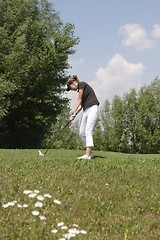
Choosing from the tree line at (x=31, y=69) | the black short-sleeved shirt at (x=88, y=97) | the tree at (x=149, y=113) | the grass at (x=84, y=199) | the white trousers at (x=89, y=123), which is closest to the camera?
the grass at (x=84, y=199)

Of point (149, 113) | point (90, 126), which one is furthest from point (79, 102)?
point (149, 113)

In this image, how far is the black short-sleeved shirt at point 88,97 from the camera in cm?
1194

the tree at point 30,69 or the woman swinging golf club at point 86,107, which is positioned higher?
the tree at point 30,69

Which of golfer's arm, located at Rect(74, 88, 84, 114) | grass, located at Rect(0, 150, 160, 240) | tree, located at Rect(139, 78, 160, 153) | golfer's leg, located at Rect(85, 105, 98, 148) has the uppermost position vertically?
tree, located at Rect(139, 78, 160, 153)

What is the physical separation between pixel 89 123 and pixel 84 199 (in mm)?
4269

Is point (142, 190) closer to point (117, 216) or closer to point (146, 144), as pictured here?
point (117, 216)

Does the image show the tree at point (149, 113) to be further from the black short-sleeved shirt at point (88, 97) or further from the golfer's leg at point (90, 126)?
the golfer's leg at point (90, 126)

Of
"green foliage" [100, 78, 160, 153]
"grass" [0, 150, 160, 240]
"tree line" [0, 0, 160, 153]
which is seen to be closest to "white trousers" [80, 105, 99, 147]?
"grass" [0, 150, 160, 240]

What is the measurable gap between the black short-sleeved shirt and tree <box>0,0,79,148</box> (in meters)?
23.5

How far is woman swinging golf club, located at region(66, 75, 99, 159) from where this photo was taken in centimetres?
1180

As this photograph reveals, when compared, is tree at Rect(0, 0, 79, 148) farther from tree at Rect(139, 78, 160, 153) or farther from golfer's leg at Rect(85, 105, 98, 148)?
tree at Rect(139, 78, 160, 153)

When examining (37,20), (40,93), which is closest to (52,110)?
(40,93)

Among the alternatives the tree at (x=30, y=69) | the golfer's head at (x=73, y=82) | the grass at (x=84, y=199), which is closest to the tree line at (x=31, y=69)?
the tree at (x=30, y=69)

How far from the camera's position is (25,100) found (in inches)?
1539
